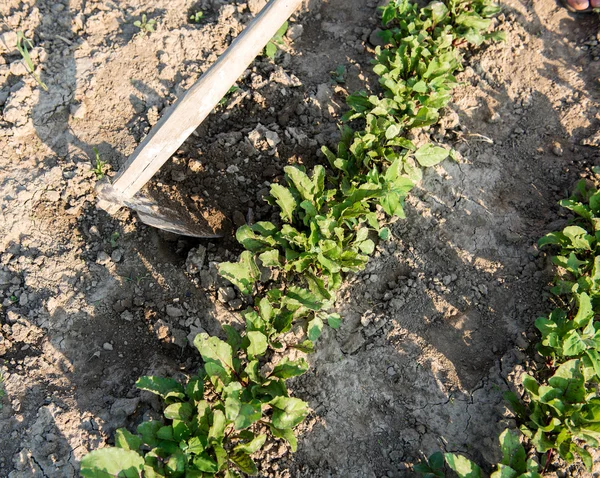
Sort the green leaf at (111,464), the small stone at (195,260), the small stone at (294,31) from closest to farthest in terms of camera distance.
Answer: the green leaf at (111,464) → the small stone at (195,260) → the small stone at (294,31)

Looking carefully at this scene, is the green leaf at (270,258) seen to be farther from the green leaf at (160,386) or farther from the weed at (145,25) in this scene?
the weed at (145,25)

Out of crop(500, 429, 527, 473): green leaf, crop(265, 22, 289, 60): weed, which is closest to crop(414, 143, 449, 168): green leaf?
crop(265, 22, 289, 60): weed

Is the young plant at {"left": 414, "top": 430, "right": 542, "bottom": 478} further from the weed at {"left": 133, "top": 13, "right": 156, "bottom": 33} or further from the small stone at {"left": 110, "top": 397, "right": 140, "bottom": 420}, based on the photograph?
the weed at {"left": 133, "top": 13, "right": 156, "bottom": 33}

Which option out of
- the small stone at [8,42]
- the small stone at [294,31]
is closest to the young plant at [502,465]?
the small stone at [294,31]

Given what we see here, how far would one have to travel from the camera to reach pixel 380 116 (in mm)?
3936

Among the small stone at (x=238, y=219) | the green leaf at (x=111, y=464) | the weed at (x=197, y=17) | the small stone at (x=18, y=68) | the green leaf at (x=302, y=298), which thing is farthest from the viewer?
the weed at (x=197, y=17)

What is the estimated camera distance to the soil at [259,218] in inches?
123

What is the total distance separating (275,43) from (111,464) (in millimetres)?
3467

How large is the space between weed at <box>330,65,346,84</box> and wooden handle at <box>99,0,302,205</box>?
3.57 feet

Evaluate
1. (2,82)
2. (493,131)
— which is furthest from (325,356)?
(2,82)

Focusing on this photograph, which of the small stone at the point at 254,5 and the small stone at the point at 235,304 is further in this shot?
the small stone at the point at 254,5

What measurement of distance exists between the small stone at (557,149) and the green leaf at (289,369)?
2.79m

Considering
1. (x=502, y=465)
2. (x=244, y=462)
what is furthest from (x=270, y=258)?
(x=502, y=465)

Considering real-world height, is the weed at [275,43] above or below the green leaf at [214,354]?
above
